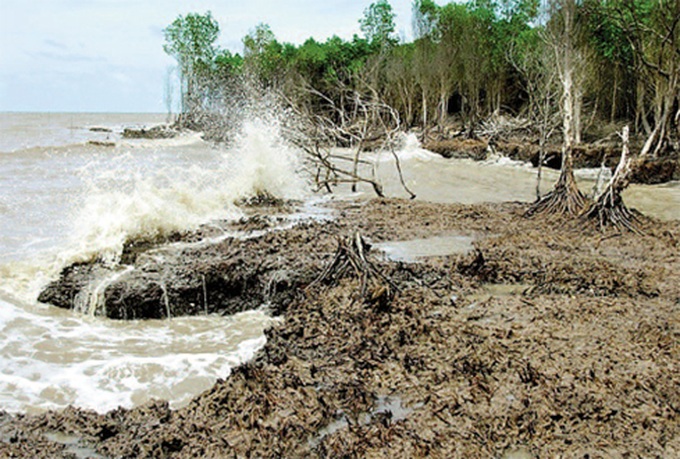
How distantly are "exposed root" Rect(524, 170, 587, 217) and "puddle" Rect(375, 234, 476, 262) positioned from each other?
238cm

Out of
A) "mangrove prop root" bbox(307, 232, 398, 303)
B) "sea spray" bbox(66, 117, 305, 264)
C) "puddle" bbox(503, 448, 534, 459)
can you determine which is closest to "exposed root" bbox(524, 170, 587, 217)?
"mangrove prop root" bbox(307, 232, 398, 303)

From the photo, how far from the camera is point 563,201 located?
35.6 ft

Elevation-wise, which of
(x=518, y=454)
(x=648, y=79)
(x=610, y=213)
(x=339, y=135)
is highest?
(x=648, y=79)

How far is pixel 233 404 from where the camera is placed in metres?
3.65

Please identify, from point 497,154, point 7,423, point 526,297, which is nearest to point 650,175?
point 497,154

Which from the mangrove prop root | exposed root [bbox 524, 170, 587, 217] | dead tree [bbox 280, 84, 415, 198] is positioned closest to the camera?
the mangrove prop root

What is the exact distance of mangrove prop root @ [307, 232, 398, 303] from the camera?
5.64m

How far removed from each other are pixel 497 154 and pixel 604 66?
9.68 metres

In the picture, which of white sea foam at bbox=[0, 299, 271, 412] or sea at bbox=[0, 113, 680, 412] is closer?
white sea foam at bbox=[0, 299, 271, 412]

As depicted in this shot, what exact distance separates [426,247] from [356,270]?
296cm

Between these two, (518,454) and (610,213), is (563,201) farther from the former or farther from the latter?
(518,454)

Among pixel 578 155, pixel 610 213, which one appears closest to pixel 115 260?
pixel 610 213

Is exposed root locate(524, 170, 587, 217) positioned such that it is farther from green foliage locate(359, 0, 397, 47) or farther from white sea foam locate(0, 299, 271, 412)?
green foliage locate(359, 0, 397, 47)

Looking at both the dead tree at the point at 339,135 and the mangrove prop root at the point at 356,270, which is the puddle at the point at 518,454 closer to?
the mangrove prop root at the point at 356,270
